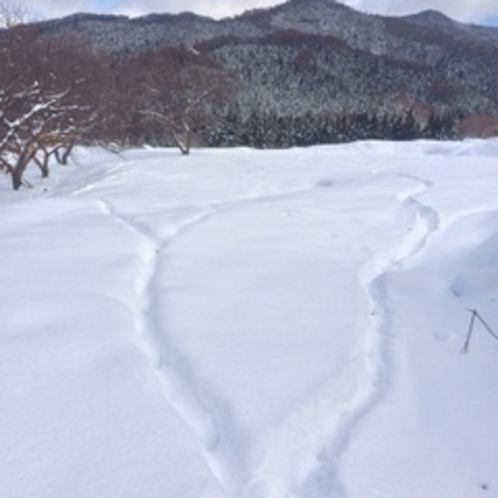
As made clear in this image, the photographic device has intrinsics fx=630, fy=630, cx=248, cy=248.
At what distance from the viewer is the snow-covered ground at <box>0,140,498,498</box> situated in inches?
124

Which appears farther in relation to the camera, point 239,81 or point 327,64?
point 327,64

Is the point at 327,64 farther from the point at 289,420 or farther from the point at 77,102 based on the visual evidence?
the point at 289,420

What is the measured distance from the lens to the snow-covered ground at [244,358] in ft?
10.3

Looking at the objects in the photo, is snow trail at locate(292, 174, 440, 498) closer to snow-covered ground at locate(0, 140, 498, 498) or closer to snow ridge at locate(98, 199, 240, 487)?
snow-covered ground at locate(0, 140, 498, 498)

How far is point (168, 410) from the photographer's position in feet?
11.7

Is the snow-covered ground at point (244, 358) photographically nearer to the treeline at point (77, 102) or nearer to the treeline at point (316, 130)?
the treeline at point (77, 102)

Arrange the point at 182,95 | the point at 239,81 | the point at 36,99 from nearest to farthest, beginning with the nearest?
the point at 36,99 < the point at 182,95 < the point at 239,81

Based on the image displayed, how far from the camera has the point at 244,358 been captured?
4355mm

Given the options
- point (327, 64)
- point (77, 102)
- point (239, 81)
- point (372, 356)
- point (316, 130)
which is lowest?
point (316, 130)


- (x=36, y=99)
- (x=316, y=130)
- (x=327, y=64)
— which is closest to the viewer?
(x=36, y=99)

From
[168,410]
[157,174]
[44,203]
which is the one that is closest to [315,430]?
[168,410]

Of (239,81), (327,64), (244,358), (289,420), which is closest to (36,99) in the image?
(244,358)

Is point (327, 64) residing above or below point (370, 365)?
below

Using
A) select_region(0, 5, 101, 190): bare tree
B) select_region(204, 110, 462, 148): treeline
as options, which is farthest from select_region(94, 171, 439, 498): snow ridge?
select_region(204, 110, 462, 148): treeline
